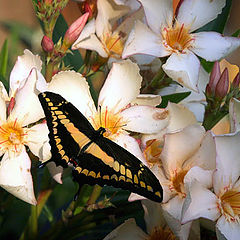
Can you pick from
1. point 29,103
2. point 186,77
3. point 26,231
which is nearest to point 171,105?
point 186,77

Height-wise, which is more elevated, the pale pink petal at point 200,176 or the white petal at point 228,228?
the pale pink petal at point 200,176

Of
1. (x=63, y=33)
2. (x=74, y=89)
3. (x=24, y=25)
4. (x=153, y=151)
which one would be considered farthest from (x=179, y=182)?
(x=24, y=25)

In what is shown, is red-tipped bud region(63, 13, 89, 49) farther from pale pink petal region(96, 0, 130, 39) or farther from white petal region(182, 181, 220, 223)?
white petal region(182, 181, 220, 223)

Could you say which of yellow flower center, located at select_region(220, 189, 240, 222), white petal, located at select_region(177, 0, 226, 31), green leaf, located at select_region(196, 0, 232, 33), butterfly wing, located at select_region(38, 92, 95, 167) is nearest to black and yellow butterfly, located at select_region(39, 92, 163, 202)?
butterfly wing, located at select_region(38, 92, 95, 167)

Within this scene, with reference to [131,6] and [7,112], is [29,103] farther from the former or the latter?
[131,6]

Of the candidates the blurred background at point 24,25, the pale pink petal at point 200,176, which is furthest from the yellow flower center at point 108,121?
the blurred background at point 24,25

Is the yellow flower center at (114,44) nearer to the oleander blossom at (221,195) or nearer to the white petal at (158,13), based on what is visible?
the white petal at (158,13)

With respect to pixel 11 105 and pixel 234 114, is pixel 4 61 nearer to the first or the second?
pixel 11 105
